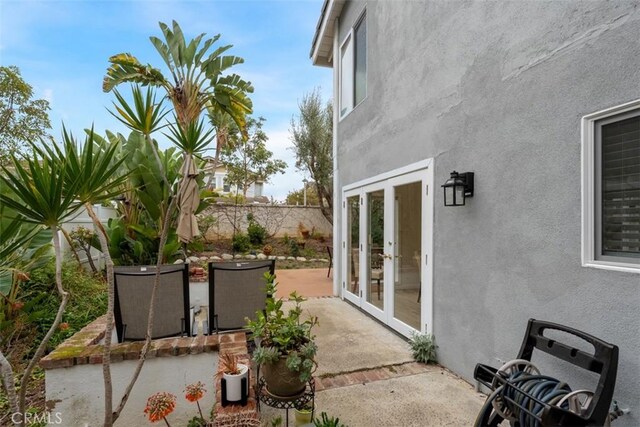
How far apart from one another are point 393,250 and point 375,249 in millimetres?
647

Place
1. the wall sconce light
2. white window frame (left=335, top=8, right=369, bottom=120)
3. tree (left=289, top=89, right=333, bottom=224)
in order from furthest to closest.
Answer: tree (left=289, top=89, right=333, bottom=224) < white window frame (left=335, top=8, right=369, bottom=120) < the wall sconce light

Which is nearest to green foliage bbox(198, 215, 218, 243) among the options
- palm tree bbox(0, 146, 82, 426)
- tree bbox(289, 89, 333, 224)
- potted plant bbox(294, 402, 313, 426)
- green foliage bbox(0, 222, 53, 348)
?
tree bbox(289, 89, 333, 224)

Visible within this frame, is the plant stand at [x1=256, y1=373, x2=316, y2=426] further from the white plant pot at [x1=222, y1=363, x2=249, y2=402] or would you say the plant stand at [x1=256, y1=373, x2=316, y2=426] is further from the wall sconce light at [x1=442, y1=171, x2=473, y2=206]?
the wall sconce light at [x1=442, y1=171, x2=473, y2=206]

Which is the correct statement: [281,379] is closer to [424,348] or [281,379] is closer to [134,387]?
[134,387]

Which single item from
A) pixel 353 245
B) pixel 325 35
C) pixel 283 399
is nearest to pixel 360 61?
pixel 325 35

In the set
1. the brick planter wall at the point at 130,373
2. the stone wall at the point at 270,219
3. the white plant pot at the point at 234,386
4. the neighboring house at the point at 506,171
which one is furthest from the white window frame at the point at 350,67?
the stone wall at the point at 270,219

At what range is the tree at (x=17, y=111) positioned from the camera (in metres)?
9.51

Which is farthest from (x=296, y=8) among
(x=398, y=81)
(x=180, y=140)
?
(x=180, y=140)

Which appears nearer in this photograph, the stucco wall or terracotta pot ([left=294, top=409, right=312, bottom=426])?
terracotta pot ([left=294, top=409, right=312, bottom=426])

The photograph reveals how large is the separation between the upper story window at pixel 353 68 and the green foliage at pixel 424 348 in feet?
15.0

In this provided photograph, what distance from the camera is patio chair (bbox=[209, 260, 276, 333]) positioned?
3.87 metres

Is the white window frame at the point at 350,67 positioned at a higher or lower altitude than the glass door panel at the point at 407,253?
higher

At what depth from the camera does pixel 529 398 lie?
206cm

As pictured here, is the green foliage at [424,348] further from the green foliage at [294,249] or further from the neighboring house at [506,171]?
the green foliage at [294,249]
